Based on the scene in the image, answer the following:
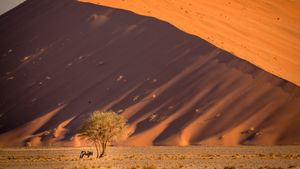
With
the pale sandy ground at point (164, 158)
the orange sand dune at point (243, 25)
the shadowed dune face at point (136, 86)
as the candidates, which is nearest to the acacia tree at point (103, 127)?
the pale sandy ground at point (164, 158)

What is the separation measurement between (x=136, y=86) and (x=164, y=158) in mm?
25786

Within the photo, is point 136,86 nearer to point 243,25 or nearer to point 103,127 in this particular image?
point 243,25

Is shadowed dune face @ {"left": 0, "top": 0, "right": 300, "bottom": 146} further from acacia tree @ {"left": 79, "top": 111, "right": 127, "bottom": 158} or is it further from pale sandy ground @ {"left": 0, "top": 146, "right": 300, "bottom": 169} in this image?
acacia tree @ {"left": 79, "top": 111, "right": 127, "bottom": 158}

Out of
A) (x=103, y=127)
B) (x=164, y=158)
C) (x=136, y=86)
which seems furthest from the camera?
(x=136, y=86)

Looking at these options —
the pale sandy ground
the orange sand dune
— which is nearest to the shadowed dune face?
the orange sand dune

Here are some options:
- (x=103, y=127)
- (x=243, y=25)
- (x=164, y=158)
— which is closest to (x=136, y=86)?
(x=243, y=25)

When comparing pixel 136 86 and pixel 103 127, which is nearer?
pixel 103 127

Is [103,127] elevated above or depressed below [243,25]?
below

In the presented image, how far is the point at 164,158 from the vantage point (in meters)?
46.5

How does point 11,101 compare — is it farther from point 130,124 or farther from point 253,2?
point 253,2

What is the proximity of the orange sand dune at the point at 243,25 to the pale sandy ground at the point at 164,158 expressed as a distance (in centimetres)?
1760

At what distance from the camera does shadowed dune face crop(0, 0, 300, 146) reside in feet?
204

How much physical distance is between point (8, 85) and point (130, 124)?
73.8 feet

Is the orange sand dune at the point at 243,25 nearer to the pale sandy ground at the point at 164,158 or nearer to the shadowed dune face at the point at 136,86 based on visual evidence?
the shadowed dune face at the point at 136,86
